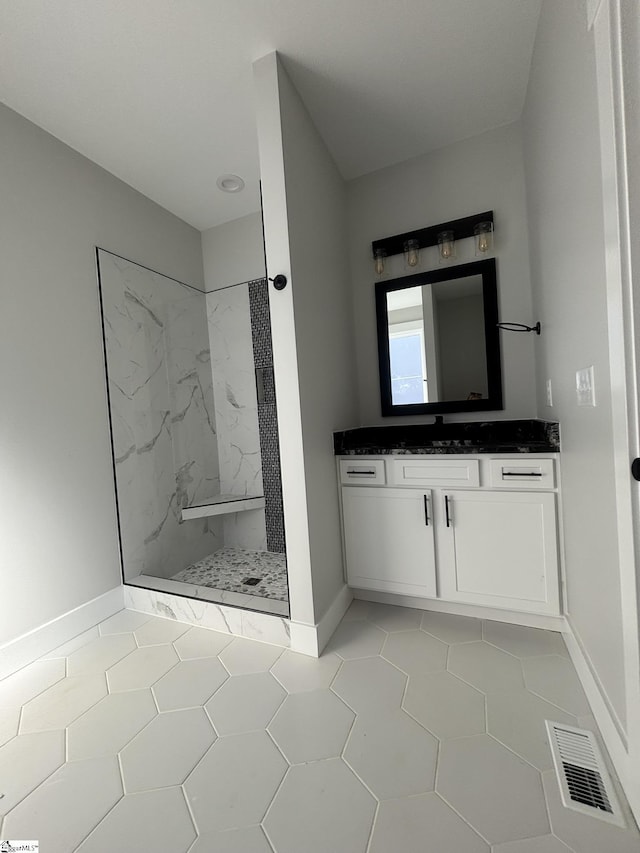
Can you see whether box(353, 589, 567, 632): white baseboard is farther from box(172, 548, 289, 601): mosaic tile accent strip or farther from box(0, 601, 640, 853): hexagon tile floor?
box(172, 548, 289, 601): mosaic tile accent strip

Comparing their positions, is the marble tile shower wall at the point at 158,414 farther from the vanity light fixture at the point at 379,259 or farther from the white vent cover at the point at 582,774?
the white vent cover at the point at 582,774

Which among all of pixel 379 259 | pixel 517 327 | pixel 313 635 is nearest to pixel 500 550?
pixel 313 635

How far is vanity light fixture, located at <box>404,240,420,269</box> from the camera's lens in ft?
7.66

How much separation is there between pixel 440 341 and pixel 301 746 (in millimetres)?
2102

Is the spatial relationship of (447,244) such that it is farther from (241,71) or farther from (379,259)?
(241,71)

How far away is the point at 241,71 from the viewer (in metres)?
1.71

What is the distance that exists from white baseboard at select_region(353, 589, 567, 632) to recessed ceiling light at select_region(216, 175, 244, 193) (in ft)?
8.90

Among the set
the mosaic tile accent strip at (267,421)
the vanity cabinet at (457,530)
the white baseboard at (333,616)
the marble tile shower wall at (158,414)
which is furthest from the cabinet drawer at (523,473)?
the marble tile shower wall at (158,414)

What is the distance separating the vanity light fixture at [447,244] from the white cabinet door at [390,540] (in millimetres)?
1432

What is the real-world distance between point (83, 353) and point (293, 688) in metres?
2.04

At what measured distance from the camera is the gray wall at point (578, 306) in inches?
42.6

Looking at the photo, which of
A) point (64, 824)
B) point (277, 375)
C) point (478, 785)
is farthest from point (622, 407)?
point (64, 824)

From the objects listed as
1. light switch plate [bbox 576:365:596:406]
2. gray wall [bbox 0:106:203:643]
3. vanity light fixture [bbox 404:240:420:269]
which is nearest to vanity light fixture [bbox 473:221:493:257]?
vanity light fixture [bbox 404:240:420:269]

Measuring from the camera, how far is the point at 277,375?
5.60 feet
